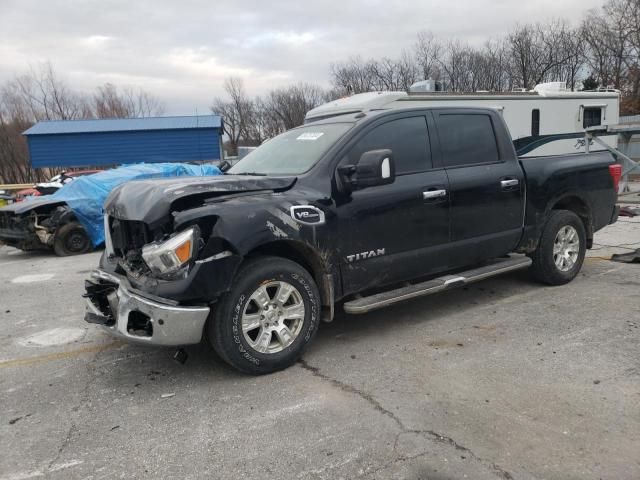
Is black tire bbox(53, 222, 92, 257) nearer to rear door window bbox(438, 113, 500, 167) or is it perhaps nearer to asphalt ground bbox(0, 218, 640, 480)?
asphalt ground bbox(0, 218, 640, 480)

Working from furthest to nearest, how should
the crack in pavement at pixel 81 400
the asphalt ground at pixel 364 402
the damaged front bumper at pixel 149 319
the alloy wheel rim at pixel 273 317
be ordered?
the alloy wheel rim at pixel 273 317
the damaged front bumper at pixel 149 319
the crack in pavement at pixel 81 400
the asphalt ground at pixel 364 402

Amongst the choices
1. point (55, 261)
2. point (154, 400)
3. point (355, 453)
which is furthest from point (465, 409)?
point (55, 261)

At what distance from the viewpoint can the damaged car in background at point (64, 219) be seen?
945 centimetres

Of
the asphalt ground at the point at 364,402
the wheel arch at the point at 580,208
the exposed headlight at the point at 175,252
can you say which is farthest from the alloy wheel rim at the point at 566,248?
the exposed headlight at the point at 175,252

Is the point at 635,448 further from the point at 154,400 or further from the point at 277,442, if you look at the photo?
the point at 154,400

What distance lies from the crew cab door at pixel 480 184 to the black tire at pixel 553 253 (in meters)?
0.44

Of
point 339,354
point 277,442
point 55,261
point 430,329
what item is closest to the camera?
point 277,442

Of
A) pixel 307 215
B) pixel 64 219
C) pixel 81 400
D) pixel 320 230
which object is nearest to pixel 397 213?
pixel 320 230

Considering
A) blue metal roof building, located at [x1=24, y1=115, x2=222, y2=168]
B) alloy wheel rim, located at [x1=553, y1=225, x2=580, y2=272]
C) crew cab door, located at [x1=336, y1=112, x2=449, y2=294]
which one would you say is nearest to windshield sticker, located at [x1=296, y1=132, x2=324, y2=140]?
crew cab door, located at [x1=336, y1=112, x2=449, y2=294]

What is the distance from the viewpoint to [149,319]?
3336 millimetres

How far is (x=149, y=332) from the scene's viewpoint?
11.1ft

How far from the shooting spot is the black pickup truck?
11.1 ft

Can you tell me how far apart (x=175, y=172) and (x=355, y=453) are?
8.62 metres

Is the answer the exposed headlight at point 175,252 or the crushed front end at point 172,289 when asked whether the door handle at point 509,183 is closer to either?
the crushed front end at point 172,289
